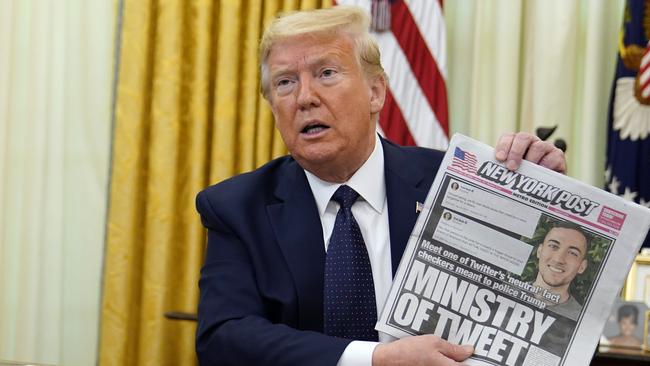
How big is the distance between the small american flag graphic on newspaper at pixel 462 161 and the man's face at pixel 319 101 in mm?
333

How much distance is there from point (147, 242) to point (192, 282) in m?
0.27

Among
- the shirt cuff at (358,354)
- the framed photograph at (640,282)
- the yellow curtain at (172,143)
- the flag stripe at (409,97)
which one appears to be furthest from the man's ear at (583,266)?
the yellow curtain at (172,143)

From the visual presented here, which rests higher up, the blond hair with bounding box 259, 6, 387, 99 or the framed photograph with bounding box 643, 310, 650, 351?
the blond hair with bounding box 259, 6, 387, 99

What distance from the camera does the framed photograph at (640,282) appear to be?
3041mm

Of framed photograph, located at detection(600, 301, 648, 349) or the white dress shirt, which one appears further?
framed photograph, located at detection(600, 301, 648, 349)

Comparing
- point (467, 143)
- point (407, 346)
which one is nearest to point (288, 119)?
point (467, 143)

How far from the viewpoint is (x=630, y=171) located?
3.52 metres

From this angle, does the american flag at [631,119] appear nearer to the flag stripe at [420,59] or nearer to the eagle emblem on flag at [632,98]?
the eagle emblem on flag at [632,98]

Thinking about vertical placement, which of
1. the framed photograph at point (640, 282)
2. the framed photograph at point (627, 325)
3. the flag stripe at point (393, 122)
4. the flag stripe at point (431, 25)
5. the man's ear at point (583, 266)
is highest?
the flag stripe at point (431, 25)

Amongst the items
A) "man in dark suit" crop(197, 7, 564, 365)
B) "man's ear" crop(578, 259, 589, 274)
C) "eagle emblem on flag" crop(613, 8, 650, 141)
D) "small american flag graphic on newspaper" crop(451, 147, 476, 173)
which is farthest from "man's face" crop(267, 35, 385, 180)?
"eagle emblem on flag" crop(613, 8, 650, 141)

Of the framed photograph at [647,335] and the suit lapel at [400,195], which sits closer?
the suit lapel at [400,195]

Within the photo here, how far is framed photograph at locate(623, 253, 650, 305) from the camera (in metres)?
3.04

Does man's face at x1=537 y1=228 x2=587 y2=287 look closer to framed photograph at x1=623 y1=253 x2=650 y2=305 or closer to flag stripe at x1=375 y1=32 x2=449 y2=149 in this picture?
framed photograph at x1=623 y1=253 x2=650 y2=305

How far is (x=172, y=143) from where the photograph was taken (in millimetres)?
3896
